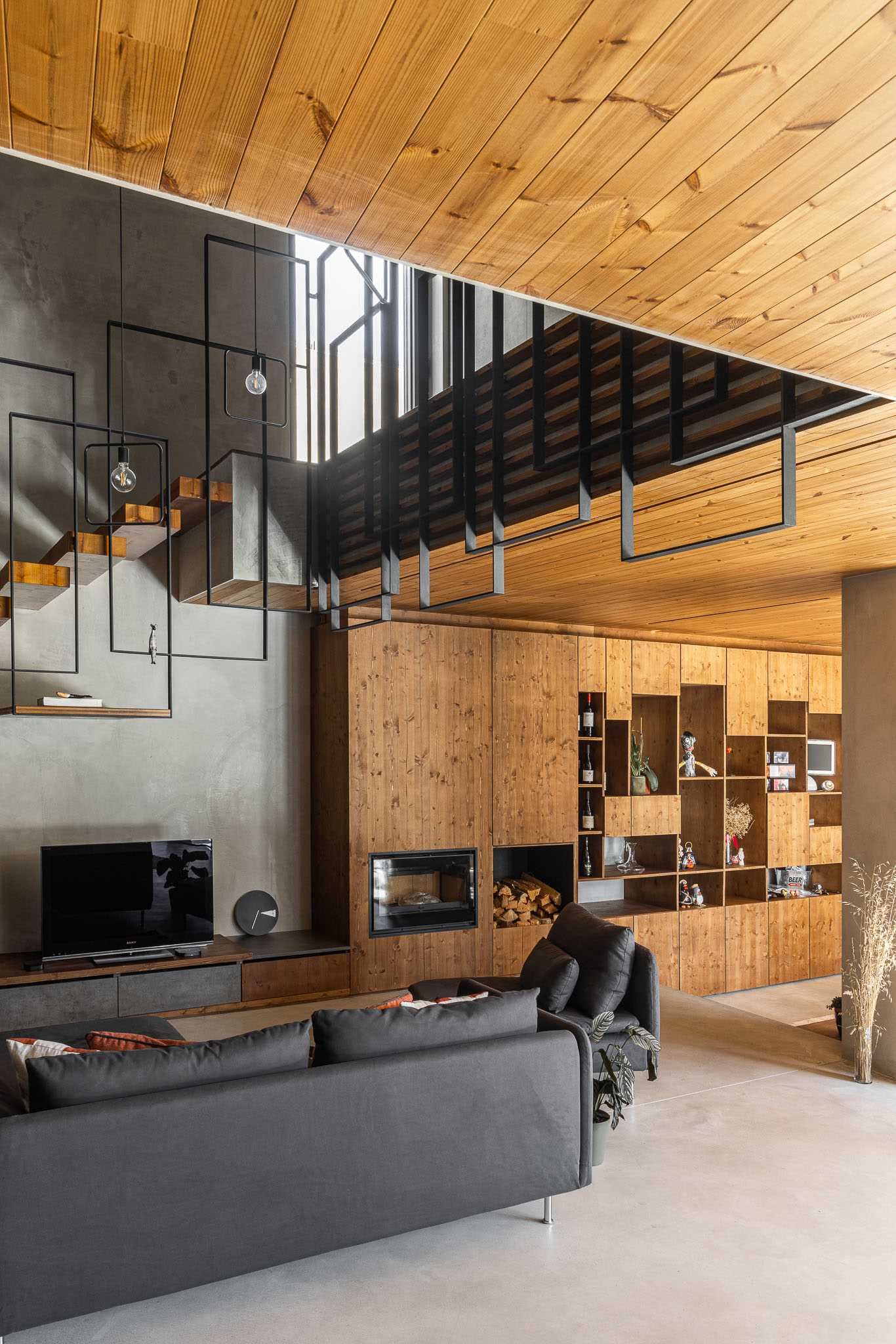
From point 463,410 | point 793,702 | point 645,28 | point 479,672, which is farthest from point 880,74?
point 793,702

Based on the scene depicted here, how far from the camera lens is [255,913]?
6191mm

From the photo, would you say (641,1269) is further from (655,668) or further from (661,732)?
(661,732)

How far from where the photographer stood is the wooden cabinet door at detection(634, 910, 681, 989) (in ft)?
23.2

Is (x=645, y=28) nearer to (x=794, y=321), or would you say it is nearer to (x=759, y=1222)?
(x=794, y=321)

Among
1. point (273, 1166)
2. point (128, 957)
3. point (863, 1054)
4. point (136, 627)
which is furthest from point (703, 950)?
point (273, 1166)

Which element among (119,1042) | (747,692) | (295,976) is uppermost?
(747,692)

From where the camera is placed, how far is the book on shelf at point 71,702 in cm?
488

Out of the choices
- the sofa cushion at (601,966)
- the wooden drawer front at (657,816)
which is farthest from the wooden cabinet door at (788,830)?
the sofa cushion at (601,966)

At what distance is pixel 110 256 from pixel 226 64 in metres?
5.46

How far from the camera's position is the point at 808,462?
2977 millimetres

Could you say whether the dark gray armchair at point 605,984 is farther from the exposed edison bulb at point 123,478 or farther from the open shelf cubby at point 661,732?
the open shelf cubby at point 661,732

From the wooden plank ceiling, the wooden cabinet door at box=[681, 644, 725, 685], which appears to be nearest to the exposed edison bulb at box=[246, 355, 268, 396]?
the wooden plank ceiling

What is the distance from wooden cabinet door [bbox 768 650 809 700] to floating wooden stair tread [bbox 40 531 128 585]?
17.9 feet

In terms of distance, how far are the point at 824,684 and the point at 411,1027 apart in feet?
20.9
